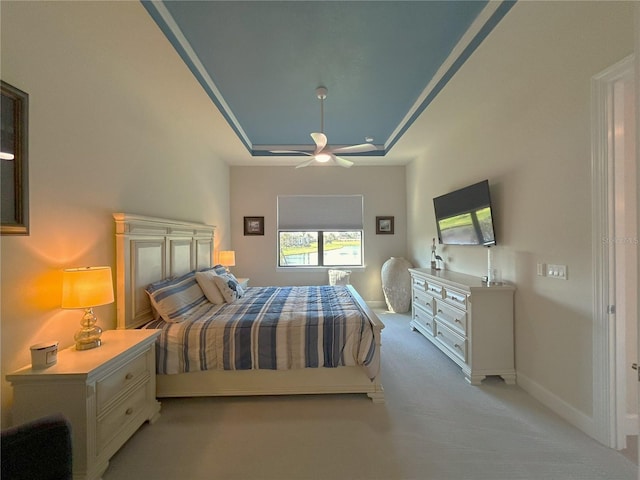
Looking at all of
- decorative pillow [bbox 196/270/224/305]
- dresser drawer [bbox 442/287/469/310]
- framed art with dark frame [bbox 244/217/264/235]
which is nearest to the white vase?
dresser drawer [bbox 442/287/469/310]

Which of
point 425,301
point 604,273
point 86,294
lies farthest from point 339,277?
point 86,294

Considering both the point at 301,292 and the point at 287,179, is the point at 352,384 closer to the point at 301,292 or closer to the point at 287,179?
the point at 301,292

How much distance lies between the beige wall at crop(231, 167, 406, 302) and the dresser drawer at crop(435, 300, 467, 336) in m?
2.19

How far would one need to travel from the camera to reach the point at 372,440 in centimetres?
187

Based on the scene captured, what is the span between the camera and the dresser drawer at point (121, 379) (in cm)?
159

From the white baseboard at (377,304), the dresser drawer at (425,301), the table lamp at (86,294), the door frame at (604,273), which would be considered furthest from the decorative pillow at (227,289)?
the door frame at (604,273)

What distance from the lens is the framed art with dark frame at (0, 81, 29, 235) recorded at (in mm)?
1450

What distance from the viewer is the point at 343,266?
17.9 feet

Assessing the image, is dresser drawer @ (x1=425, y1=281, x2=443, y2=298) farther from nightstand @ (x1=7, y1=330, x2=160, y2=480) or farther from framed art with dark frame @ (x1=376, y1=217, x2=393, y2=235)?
nightstand @ (x1=7, y1=330, x2=160, y2=480)

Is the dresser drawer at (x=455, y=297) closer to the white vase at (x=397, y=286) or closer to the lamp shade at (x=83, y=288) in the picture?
the white vase at (x=397, y=286)

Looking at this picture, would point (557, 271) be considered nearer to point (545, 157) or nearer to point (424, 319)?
point (545, 157)

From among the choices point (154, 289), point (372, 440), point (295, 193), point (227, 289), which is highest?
point (295, 193)

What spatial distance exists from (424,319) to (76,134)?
158 inches

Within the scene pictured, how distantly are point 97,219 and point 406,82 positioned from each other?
308cm
